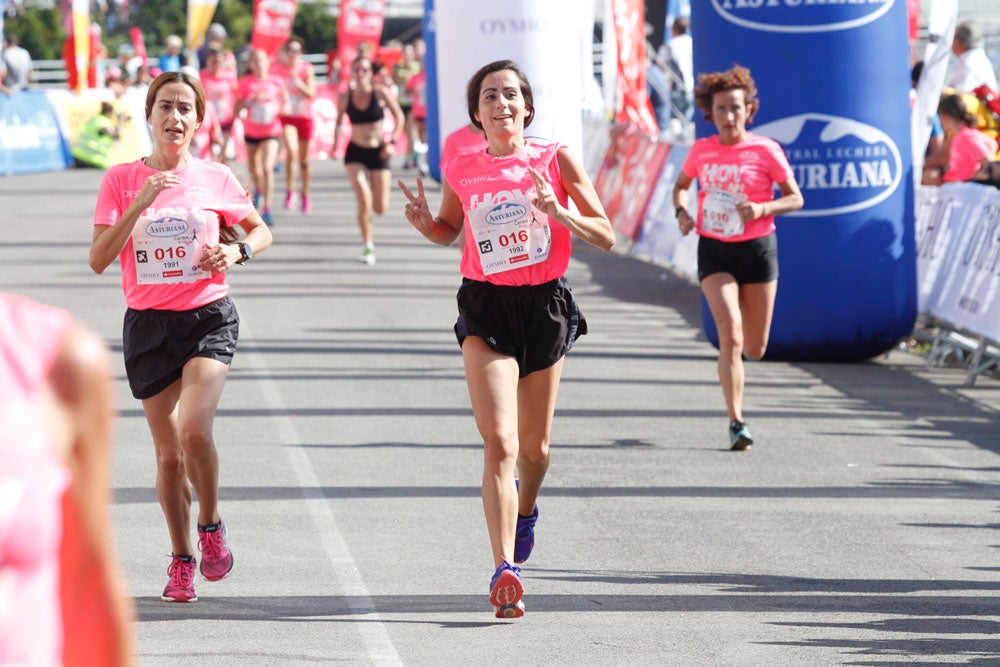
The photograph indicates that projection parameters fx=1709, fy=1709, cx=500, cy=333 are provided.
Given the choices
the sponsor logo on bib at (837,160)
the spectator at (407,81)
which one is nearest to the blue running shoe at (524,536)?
the sponsor logo on bib at (837,160)

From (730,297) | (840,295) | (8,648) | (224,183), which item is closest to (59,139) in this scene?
(840,295)

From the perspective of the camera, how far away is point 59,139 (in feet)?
101

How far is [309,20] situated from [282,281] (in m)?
37.7

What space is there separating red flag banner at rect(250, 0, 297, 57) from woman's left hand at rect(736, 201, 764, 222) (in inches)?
957

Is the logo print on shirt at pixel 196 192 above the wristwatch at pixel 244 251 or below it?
above

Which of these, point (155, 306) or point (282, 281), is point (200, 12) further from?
point (155, 306)

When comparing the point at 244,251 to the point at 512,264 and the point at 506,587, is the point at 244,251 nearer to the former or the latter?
the point at 512,264

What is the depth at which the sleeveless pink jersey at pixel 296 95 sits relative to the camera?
19.8 metres

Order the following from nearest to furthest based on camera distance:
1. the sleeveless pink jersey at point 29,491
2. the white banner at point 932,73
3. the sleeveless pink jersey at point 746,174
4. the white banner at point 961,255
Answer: the sleeveless pink jersey at point 29,491
the sleeveless pink jersey at point 746,174
the white banner at point 961,255
the white banner at point 932,73

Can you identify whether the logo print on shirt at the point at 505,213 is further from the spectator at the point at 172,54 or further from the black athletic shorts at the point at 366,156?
the spectator at the point at 172,54

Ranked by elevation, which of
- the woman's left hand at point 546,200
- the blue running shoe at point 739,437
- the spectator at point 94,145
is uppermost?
the woman's left hand at point 546,200

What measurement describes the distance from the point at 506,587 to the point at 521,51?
719 cm

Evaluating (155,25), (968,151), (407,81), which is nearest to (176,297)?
(968,151)

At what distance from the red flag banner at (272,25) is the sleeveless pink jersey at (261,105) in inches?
528
